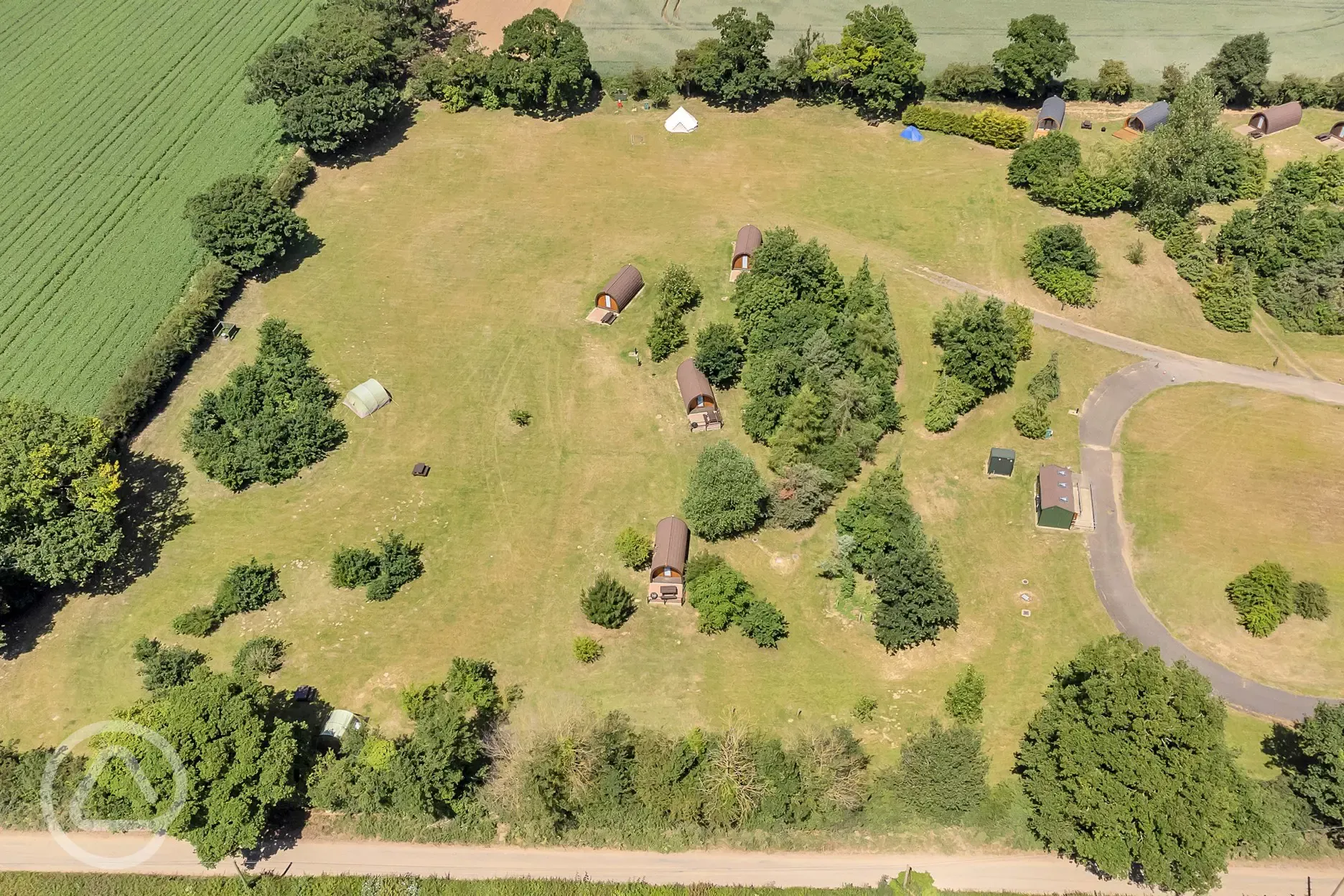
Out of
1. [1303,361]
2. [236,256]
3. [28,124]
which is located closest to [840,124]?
[1303,361]

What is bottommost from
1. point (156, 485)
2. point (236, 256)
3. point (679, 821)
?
point (679, 821)

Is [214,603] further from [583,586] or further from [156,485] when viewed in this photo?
[583,586]

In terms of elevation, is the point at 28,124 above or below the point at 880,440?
above

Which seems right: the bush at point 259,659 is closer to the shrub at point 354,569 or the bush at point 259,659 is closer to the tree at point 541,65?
the shrub at point 354,569

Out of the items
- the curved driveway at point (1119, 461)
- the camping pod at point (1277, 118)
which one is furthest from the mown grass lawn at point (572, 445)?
A: the camping pod at point (1277, 118)

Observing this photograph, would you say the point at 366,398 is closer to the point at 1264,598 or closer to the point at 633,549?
the point at 633,549

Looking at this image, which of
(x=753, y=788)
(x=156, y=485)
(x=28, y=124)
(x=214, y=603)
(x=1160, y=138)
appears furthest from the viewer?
(x=28, y=124)
